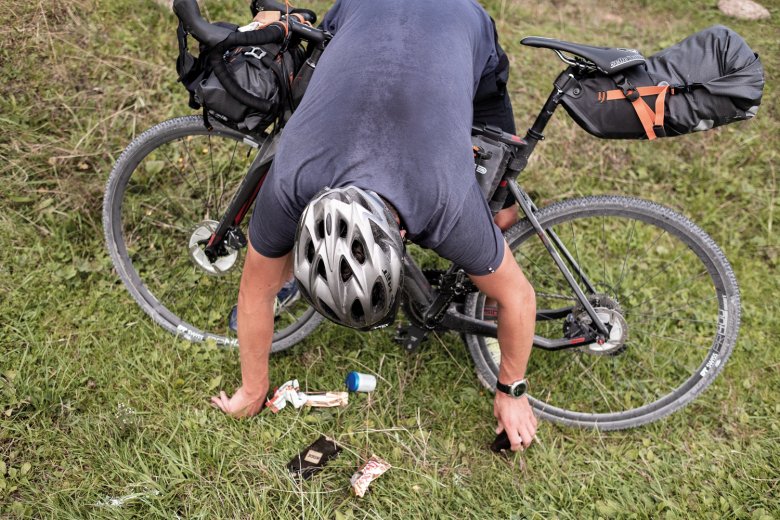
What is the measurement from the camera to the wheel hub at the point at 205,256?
10.7 feet

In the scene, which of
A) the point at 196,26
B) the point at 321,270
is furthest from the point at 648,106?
the point at 196,26

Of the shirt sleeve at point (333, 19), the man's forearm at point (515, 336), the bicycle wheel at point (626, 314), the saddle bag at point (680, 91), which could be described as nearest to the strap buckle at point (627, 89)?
the saddle bag at point (680, 91)

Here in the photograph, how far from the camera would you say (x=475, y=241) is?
2.26 meters

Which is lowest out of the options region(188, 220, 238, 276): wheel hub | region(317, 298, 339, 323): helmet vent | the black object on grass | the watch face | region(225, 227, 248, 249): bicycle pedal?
the black object on grass

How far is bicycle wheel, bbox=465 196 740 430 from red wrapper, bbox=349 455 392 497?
2.31 feet

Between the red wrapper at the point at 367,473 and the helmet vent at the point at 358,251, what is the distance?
1.33 meters

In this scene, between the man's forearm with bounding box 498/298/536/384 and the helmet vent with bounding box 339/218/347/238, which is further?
the man's forearm with bounding box 498/298/536/384

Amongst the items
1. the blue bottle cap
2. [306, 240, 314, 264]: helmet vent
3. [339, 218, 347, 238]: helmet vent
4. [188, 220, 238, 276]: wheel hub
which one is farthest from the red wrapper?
[339, 218, 347, 238]: helmet vent

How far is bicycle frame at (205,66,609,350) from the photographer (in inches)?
109

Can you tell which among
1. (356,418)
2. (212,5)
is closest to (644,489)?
(356,418)

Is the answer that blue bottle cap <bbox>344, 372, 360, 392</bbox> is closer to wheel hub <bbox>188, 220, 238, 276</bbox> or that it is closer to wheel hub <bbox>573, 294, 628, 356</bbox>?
wheel hub <bbox>188, 220, 238, 276</bbox>

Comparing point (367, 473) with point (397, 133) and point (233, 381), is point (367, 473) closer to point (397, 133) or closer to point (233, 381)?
point (233, 381)

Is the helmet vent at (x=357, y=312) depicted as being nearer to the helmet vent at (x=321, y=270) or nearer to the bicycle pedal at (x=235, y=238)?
the helmet vent at (x=321, y=270)

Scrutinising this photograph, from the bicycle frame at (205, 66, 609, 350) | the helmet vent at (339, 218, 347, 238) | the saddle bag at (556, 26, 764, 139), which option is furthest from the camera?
the bicycle frame at (205, 66, 609, 350)
